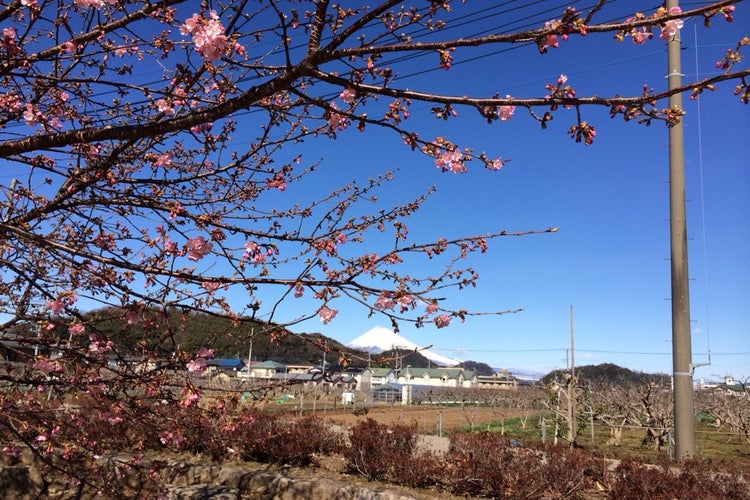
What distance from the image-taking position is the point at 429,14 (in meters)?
1.83

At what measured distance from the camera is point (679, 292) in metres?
7.99

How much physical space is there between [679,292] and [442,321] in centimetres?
722

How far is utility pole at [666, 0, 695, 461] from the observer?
25.5 ft

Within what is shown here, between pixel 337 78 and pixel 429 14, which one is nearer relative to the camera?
pixel 337 78

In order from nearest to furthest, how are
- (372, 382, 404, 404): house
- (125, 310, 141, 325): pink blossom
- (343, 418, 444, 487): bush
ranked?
(125, 310, 141, 325): pink blossom → (343, 418, 444, 487): bush → (372, 382, 404, 404): house

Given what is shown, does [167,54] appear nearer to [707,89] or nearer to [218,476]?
[707,89]

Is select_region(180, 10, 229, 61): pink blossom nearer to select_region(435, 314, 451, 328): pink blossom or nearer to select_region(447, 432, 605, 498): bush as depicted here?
select_region(435, 314, 451, 328): pink blossom

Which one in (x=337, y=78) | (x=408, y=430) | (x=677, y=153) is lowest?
Answer: (x=408, y=430)

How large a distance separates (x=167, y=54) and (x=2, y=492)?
20.9 feet

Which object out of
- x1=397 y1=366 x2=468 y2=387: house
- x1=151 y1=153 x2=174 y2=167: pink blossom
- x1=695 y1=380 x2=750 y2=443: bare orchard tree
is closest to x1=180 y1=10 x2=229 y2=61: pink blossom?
x1=151 y1=153 x2=174 y2=167: pink blossom

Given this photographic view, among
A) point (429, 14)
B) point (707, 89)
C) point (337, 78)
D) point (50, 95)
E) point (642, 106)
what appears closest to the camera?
point (707, 89)

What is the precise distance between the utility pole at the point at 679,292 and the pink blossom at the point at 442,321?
23.4 ft

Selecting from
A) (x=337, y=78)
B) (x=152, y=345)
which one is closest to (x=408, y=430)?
(x=152, y=345)

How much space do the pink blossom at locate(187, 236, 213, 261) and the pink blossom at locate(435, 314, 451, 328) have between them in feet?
3.80
